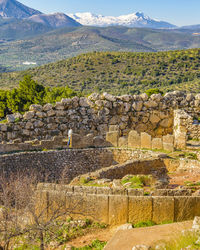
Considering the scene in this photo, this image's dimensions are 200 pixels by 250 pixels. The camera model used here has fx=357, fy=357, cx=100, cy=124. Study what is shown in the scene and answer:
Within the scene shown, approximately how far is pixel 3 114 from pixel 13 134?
1066cm

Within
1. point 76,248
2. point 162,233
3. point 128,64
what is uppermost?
point 128,64

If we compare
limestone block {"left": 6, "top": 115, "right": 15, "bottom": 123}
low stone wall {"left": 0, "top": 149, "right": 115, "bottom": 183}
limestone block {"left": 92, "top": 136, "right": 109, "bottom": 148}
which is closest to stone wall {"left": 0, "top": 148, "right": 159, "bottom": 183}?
low stone wall {"left": 0, "top": 149, "right": 115, "bottom": 183}

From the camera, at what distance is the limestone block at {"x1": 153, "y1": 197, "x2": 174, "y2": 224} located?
7566mm

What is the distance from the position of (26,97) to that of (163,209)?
2046 centimetres

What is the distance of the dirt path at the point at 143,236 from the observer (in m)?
6.09

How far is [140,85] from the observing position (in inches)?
1855

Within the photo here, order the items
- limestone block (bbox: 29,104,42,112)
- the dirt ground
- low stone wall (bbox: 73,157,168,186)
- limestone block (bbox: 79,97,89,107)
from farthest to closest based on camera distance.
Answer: limestone block (bbox: 79,97,89,107) < limestone block (bbox: 29,104,42,112) < low stone wall (bbox: 73,157,168,186) < the dirt ground

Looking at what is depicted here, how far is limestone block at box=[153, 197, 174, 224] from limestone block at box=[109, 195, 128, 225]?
0.62m

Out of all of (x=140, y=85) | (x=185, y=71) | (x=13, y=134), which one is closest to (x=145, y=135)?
(x=13, y=134)

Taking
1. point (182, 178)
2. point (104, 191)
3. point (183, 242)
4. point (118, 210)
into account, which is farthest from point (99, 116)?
point (183, 242)

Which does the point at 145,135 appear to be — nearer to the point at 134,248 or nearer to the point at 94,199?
the point at 94,199

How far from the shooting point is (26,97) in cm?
2648

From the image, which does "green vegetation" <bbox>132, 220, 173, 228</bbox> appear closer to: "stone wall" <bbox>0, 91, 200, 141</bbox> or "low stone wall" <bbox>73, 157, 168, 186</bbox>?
"low stone wall" <bbox>73, 157, 168, 186</bbox>

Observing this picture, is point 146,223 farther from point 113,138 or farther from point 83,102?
point 83,102
